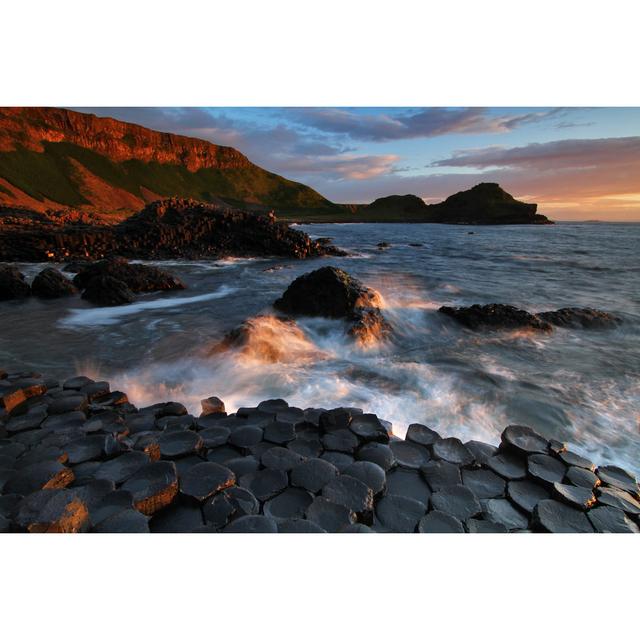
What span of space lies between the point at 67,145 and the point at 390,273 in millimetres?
93933

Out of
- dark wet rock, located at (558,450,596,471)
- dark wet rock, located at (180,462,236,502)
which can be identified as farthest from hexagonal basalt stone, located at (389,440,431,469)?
dark wet rock, located at (180,462,236,502)

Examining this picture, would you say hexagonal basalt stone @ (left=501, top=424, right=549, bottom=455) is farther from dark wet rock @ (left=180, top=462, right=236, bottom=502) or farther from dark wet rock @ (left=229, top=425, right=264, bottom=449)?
dark wet rock @ (left=180, top=462, right=236, bottom=502)

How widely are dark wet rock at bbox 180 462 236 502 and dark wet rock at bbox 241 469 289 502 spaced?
0.38ft

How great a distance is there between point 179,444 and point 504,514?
233cm

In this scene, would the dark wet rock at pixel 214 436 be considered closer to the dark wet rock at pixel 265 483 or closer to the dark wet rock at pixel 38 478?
the dark wet rock at pixel 265 483

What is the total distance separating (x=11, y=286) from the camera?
27.7 ft

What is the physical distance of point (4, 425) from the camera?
10.3ft

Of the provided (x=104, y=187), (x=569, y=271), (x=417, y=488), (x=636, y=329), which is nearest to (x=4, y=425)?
(x=417, y=488)

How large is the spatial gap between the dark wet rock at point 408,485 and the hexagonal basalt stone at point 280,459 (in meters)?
0.67

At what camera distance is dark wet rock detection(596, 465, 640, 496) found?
8.75 ft

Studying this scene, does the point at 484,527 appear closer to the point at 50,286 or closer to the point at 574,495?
the point at 574,495

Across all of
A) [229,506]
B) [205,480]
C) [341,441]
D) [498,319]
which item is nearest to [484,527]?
[341,441]

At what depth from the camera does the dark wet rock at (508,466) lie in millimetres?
2678

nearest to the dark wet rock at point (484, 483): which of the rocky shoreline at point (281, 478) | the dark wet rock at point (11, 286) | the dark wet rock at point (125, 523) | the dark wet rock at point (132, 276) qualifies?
the rocky shoreline at point (281, 478)
